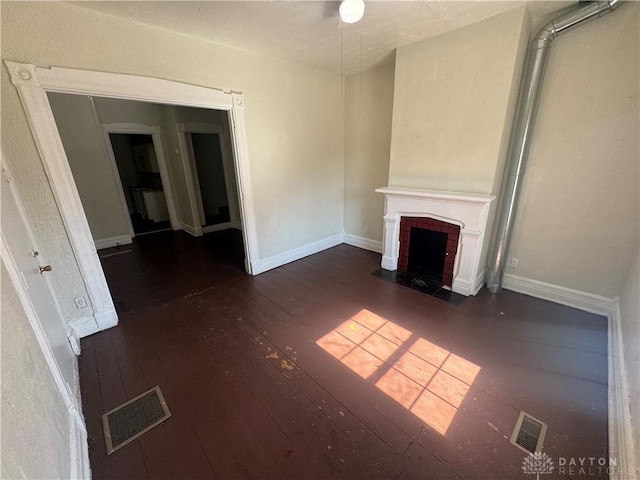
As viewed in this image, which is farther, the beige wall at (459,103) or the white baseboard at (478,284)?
the white baseboard at (478,284)

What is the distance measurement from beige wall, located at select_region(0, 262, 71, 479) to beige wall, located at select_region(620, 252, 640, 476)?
90.9 inches

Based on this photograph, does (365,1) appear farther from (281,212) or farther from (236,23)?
(281,212)

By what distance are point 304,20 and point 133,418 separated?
3188 mm

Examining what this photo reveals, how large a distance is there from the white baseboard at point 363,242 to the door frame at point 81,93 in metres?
2.54

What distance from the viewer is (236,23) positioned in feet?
7.10

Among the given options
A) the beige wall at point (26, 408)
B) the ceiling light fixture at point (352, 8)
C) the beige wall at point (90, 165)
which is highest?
the ceiling light fixture at point (352, 8)

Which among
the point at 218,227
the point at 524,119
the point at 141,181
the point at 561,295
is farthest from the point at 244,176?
the point at 141,181

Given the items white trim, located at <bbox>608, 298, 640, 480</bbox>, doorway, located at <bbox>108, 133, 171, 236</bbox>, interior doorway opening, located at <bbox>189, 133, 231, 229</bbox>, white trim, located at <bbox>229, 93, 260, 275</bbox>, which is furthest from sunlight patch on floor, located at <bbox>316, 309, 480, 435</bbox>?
doorway, located at <bbox>108, 133, 171, 236</bbox>

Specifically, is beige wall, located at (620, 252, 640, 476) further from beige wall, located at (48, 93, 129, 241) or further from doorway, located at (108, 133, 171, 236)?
doorway, located at (108, 133, 171, 236)

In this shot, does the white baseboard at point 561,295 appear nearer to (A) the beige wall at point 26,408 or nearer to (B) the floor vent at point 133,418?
(B) the floor vent at point 133,418

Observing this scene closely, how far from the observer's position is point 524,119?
239cm

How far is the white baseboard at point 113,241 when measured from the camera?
4441mm

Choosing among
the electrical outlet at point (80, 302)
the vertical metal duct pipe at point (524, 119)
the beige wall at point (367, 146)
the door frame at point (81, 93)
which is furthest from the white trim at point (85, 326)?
the vertical metal duct pipe at point (524, 119)

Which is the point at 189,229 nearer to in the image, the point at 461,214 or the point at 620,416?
the point at 461,214
